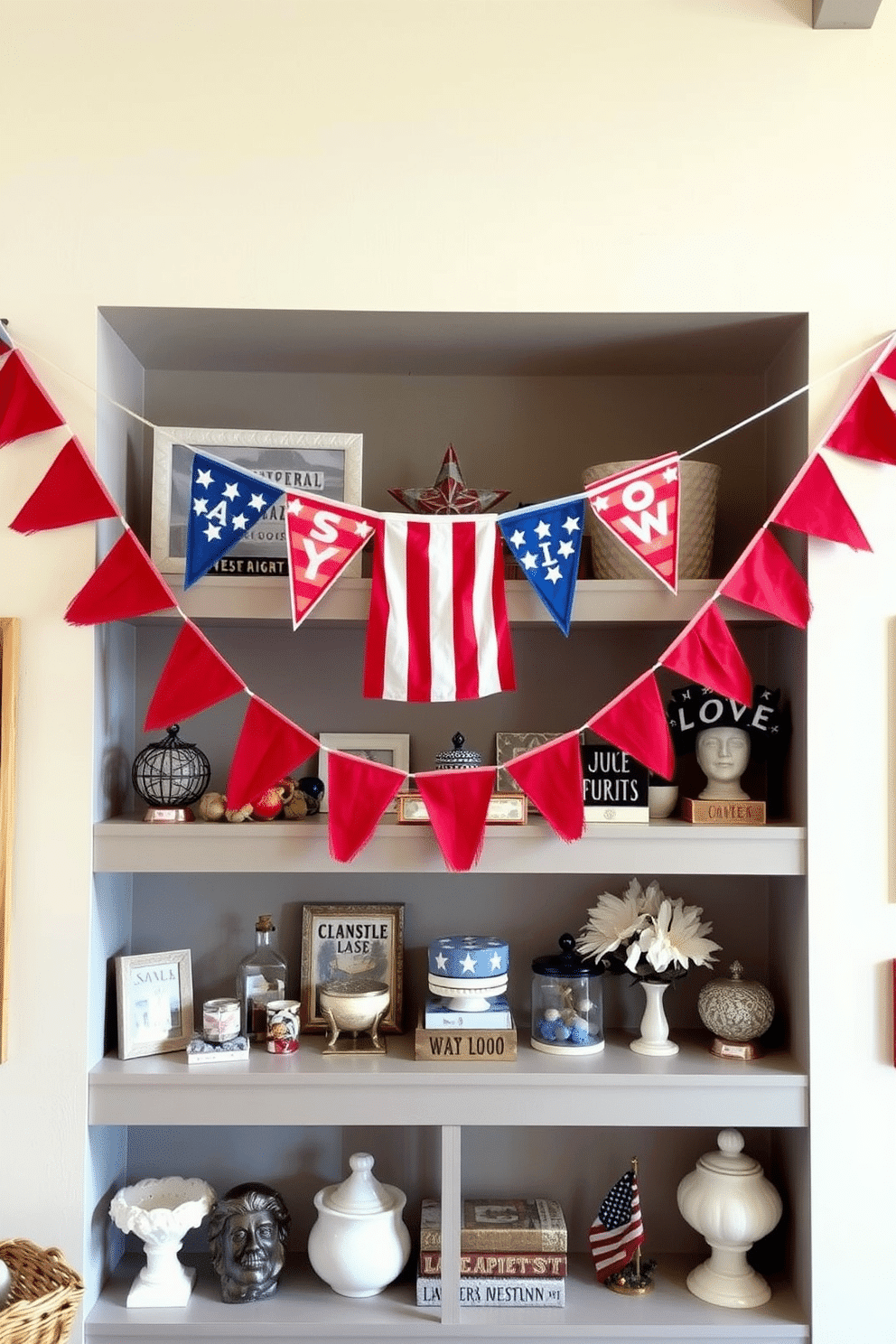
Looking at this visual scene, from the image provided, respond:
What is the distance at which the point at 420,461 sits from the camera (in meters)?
2.45

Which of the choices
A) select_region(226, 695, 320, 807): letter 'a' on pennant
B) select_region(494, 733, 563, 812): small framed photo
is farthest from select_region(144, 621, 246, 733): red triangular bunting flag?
select_region(494, 733, 563, 812): small framed photo

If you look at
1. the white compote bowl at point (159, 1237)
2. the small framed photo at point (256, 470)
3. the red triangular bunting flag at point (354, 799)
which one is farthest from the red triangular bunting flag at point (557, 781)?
the white compote bowl at point (159, 1237)

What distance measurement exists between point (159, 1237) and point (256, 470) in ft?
4.59

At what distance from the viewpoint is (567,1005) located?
7.31ft

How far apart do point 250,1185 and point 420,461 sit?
146 cm

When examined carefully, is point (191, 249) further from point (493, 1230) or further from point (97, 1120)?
point (493, 1230)

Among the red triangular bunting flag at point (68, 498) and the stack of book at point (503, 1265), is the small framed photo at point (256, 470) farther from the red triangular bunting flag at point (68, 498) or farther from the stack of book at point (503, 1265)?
the stack of book at point (503, 1265)

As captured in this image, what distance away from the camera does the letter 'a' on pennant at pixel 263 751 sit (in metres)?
2.01

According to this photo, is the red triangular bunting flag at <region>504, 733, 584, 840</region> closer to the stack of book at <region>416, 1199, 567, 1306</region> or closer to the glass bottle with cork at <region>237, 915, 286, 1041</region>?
the glass bottle with cork at <region>237, 915, 286, 1041</region>

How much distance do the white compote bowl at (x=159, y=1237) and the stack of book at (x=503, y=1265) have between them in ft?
1.38

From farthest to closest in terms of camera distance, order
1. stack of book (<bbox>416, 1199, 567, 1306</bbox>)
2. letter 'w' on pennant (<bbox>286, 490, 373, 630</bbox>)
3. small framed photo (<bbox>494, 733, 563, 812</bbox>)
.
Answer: small framed photo (<bbox>494, 733, 563, 812</bbox>) → stack of book (<bbox>416, 1199, 567, 1306</bbox>) → letter 'w' on pennant (<bbox>286, 490, 373, 630</bbox>)

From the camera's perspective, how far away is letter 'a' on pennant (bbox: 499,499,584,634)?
78.8 inches

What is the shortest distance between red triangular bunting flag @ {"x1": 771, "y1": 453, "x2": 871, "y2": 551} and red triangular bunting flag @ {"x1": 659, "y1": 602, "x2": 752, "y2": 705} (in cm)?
21

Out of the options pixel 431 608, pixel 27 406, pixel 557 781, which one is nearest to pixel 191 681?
pixel 431 608
